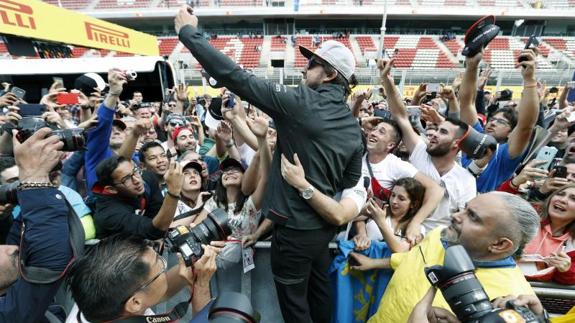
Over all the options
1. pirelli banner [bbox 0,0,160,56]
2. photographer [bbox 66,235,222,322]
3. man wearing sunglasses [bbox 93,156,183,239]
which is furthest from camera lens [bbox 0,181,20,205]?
pirelli banner [bbox 0,0,160,56]

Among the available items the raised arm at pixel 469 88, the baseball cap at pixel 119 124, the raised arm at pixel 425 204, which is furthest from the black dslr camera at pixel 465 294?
the baseball cap at pixel 119 124

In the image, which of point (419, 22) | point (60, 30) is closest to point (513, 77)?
point (419, 22)

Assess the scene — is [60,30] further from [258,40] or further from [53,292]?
[258,40]

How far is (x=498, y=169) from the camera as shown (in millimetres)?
2465

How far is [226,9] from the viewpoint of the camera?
24453mm

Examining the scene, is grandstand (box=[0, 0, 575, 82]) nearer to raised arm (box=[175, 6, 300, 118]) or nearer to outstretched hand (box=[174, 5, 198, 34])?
outstretched hand (box=[174, 5, 198, 34])

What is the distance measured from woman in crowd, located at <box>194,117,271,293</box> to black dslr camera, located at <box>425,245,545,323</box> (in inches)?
46.2

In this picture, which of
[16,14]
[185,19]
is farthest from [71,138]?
[16,14]

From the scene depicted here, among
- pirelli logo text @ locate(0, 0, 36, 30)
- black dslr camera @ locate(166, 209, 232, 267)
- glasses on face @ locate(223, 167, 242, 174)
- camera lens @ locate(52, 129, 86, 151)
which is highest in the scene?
pirelli logo text @ locate(0, 0, 36, 30)

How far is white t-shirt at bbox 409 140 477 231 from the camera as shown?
228cm

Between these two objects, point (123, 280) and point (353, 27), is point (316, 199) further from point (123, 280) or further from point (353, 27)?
point (353, 27)

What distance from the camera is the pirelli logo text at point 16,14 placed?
6.73m

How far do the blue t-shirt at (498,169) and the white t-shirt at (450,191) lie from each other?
264mm

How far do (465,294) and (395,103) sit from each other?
1.84 metres
